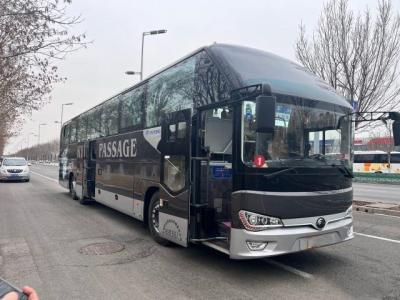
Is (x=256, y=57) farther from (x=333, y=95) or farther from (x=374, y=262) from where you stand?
(x=374, y=262)

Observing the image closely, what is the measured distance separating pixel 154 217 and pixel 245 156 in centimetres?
327

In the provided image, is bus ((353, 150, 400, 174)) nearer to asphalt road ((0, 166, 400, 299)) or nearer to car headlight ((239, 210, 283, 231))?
asphalt road ((0, 166, 400, 299))

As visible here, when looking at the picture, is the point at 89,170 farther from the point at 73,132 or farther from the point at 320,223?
the point at 320,223

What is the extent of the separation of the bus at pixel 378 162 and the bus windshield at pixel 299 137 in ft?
108

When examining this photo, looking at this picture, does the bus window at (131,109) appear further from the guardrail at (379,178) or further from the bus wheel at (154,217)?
the guardrail at (379,178)

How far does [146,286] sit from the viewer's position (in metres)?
5.24

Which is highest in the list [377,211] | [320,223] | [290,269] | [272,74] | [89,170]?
[272,74]

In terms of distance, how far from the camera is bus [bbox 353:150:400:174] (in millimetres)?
38062

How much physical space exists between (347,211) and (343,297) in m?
1.65

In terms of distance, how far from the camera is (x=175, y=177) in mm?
6727

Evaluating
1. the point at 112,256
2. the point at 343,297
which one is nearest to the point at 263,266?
the point at 343,297

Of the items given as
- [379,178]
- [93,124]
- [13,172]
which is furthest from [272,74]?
[379,178]

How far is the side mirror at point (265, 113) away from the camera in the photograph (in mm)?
4824

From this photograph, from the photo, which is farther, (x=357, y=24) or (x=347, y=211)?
(x=357, y=24)
